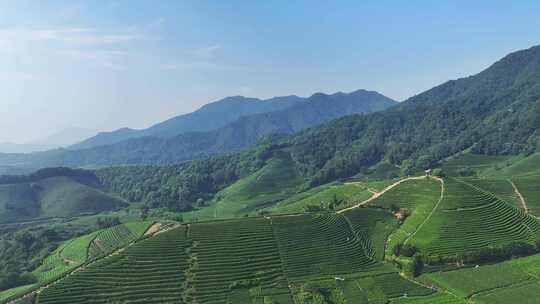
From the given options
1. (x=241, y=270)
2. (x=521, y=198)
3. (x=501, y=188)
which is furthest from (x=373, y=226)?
(x=521, y=198)

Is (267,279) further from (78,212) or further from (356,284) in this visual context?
(78,212)

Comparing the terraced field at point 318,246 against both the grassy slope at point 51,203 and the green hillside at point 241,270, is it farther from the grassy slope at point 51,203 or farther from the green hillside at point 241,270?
the grassy slope at point 51,203

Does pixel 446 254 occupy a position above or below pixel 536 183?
below

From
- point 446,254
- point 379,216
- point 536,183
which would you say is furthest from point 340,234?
point 536,183

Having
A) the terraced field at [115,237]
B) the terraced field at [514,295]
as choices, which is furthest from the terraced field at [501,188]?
the terraced field at [115,237]

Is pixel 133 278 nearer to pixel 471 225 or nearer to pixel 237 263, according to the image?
pixel 237 263

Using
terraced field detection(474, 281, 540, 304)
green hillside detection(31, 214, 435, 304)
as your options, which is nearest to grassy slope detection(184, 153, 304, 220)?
green hillside detection(31, 214, 435, 304)
